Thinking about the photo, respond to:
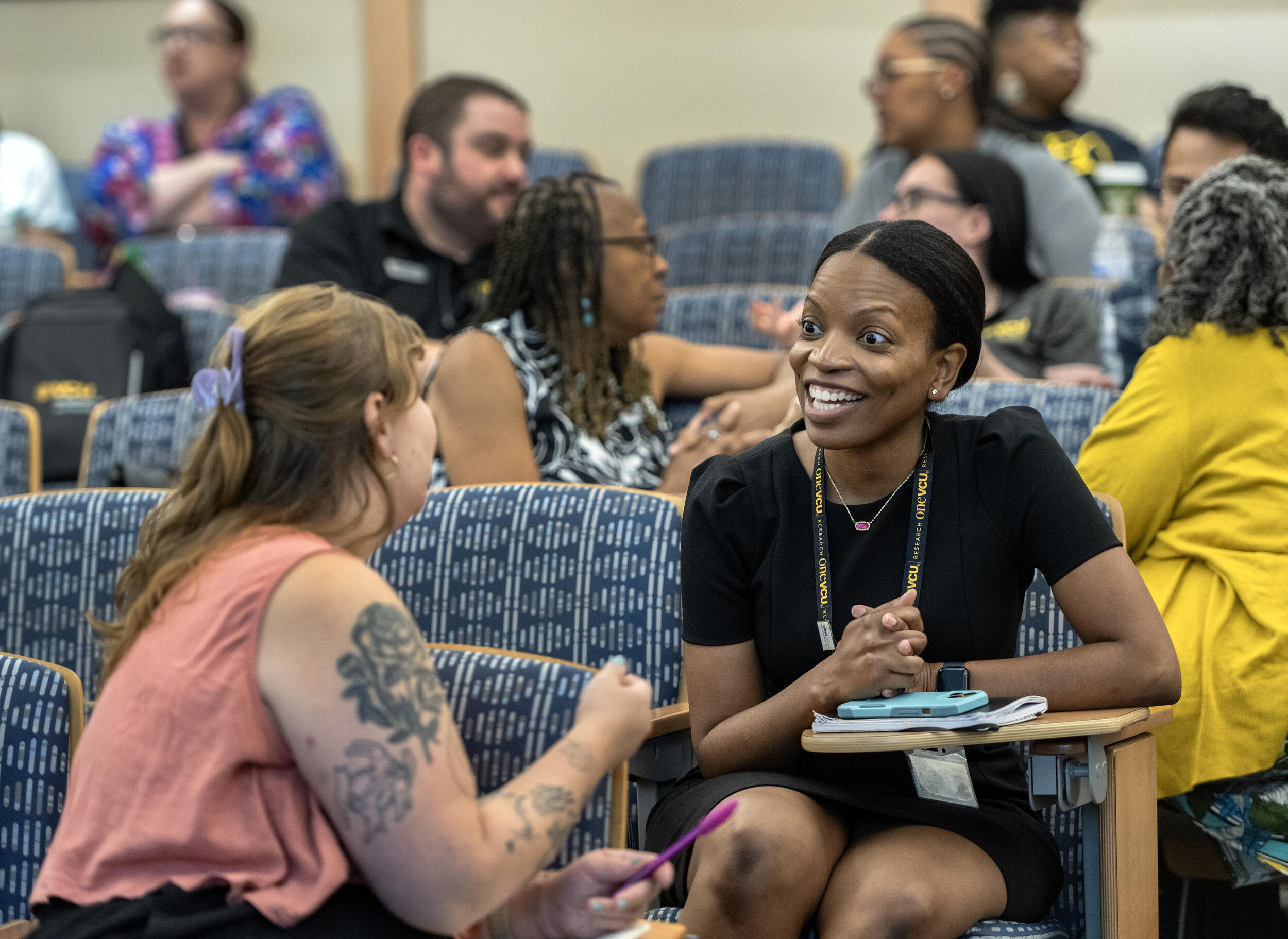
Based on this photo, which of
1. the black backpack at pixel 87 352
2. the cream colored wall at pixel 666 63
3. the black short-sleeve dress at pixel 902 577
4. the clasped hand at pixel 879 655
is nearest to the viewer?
the clasped hand at pixel 879 655

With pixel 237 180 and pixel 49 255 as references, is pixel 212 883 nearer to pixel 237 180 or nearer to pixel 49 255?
pixel 49 255

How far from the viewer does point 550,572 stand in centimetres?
202

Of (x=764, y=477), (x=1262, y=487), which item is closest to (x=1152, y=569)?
(x=1262, y=487)

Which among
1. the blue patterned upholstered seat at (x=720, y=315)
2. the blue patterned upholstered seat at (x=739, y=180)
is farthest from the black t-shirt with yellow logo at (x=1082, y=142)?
the blue patterned upholstered seat at (x=720, y=315)

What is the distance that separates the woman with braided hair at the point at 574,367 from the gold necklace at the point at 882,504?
67 centimetres

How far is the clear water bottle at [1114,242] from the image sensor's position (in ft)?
9.32

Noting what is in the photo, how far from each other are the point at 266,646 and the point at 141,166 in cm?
422

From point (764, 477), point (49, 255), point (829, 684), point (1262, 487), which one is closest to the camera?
point (829, 684)

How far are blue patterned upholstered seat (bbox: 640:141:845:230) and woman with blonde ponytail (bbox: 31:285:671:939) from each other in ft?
12.1

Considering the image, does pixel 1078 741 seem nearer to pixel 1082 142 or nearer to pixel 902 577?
pixel 902 577

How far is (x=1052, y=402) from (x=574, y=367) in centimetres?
87

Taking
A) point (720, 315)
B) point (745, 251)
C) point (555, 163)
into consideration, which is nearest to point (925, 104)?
point (745, 251)

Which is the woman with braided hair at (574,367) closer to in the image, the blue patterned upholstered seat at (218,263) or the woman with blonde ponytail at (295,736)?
the woman with blonde ponytail at (295,736)

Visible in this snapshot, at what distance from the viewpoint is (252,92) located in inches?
205
